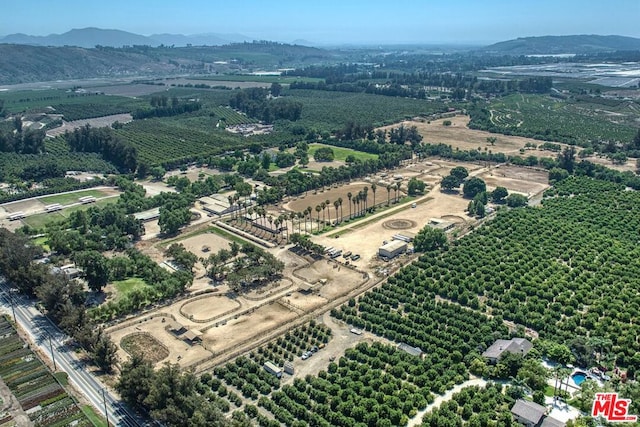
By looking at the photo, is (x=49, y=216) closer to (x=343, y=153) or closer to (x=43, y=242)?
(x=43, y=242)

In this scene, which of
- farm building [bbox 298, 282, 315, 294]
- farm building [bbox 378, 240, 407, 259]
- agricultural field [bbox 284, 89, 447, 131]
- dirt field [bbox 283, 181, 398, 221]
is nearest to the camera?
farm building [bbox 298, 282, 315, 294]

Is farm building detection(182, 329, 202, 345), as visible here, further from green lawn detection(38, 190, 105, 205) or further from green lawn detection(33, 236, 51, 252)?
green lawn detection(38, 190, 105, 205)

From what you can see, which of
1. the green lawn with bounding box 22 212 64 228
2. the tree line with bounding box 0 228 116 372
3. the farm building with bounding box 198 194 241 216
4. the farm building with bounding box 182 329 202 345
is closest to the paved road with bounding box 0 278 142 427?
the tree line with bounding box 0 228 116 372

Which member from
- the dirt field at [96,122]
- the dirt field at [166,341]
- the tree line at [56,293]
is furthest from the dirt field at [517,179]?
the dirt field at [96,122]

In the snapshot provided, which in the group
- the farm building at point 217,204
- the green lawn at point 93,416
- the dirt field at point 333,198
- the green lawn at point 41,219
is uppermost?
the farm building at point 217,204

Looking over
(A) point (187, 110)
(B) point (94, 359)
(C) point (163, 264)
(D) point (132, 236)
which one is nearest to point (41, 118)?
(A) point (187, 110)

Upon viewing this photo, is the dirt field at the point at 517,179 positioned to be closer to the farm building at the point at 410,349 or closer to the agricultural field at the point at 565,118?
the agricultural field at the point at 565,118

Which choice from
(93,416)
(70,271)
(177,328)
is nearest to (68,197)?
(70,271)

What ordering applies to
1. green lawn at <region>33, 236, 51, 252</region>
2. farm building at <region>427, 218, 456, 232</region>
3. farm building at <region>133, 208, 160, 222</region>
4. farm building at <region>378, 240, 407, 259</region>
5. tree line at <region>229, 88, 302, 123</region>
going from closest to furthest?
farm building at <region>378, 240, 407, 259</region>, green lawn at <region>33, 236, 51, 252</region>, farm building at <region>427, 218, 456, 232</region>, farm building at <region>133, 208, 160, 222</region>, tree line at <region>229, 88, 302, 123</region>
